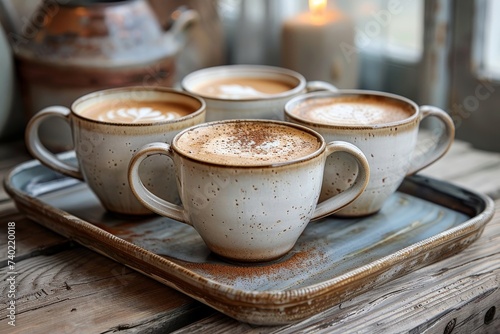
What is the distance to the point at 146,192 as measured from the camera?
694 mm

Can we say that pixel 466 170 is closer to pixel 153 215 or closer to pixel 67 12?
pixel 153 215

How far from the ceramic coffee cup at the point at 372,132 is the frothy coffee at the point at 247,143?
0.12 feet

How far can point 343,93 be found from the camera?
0.83 metres

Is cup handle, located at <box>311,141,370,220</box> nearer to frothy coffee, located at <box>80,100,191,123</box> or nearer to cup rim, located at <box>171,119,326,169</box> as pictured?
cup rim, located at <box>171,119,326,169</box>

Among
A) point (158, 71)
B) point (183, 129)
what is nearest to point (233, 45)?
point (158, 71)

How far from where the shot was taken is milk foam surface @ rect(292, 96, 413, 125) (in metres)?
0.76

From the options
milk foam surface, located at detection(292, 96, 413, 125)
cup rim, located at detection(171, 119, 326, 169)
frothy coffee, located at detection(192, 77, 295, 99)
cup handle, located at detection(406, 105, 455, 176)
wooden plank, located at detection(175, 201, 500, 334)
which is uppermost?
cup rim, located at detection(171, 119, 326, 169)

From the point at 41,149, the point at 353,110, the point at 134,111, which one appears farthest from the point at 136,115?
the point at 353,110

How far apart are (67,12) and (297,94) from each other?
14.3 inches

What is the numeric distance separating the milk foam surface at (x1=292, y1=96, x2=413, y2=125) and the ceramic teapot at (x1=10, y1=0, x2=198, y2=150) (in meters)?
0.33

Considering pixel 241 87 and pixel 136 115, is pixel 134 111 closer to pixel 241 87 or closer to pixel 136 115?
pixel 136 115

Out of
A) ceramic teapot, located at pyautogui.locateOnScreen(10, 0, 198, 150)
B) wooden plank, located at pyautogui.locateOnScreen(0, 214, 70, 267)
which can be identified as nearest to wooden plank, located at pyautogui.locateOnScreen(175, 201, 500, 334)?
wooden plank, located at pyautogui.locateOnScreen(0, 214, 70, 267)

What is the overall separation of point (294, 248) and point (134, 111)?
23cm

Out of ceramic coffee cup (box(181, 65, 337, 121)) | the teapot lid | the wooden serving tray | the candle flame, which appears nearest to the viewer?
the wooden serving tray
